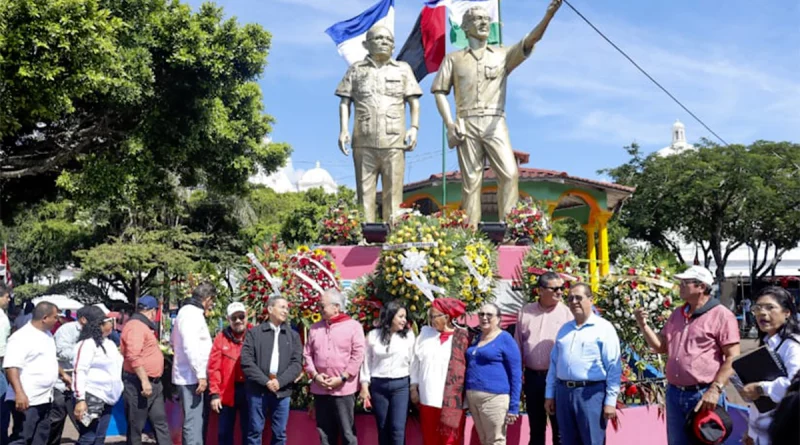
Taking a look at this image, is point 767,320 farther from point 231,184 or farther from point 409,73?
point 231,184

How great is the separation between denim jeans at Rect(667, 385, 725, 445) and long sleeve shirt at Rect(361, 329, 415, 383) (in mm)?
2020

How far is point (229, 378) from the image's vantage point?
21.1ft

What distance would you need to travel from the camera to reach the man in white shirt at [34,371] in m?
6.09

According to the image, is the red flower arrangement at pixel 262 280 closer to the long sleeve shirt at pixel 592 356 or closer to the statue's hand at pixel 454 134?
the statue's hand at pixel 454 134

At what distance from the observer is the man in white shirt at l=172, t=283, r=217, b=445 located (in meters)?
6.56

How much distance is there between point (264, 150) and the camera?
1636cm

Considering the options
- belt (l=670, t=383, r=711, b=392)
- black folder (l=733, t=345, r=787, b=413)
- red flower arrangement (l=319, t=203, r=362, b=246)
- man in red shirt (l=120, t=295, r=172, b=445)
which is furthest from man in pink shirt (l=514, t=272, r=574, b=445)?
red flower arrangement (l=319, t=203, r=362, b=246)

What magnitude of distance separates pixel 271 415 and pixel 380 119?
473cm

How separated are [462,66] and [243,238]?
21301mm

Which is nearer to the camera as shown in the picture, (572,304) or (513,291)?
(572,304)

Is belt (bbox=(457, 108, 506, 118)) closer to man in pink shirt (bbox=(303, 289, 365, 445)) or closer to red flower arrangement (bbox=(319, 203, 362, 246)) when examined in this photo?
red flower arrangement (bbox=(319, 203, 362, 246))

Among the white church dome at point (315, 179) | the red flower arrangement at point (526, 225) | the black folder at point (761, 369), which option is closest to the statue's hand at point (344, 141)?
the red flower arrangement at point (526, 225)

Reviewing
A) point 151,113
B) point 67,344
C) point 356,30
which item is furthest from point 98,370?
point 151,113

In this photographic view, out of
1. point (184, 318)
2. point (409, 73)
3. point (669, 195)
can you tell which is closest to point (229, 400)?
point (184, 318)
